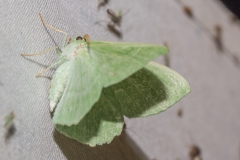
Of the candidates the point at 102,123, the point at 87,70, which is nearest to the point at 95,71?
the point at 87,70

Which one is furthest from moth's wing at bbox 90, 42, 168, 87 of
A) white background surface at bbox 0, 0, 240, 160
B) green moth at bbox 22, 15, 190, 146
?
white background surface at bbox 0, 0, 240, 160

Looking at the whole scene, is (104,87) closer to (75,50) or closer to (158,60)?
(75,50)

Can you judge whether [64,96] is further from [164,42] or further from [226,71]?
[226,71]

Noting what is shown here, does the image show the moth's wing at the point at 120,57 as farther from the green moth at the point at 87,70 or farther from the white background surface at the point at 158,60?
the white background surface at the point at 158,60

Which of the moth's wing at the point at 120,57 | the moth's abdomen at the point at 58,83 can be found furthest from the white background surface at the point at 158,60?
the moth's wing at the point at 120,57

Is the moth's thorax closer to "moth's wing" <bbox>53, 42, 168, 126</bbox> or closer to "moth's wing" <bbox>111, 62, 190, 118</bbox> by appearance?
"moth's wing" <bbox>53, 42, 168, 126</bbox>

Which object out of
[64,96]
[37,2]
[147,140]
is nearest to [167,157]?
[147,140]

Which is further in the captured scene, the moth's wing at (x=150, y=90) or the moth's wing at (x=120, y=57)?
the moth's wing at (x=150, y=90)
